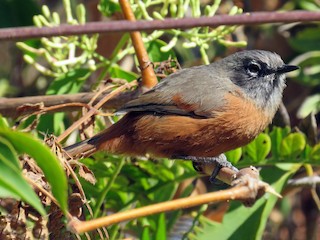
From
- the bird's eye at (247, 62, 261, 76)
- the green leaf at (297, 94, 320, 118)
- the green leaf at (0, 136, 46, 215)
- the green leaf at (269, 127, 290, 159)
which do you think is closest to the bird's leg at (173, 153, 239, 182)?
the green leaf at (269, 127, 290, 159)

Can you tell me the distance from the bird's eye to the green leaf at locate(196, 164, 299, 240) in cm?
61

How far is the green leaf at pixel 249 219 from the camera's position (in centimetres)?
342

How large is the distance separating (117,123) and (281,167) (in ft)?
2.80

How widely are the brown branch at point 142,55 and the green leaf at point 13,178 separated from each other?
174 cm

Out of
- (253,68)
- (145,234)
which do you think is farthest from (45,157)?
(253,68)

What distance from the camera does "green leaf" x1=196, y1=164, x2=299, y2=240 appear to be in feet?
11.2

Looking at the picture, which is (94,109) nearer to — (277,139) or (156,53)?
(156,53)

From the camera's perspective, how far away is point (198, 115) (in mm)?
3785

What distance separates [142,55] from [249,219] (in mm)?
918

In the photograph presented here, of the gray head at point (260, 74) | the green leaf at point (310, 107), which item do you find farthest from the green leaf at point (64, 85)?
the green leaf at point (310, 107)

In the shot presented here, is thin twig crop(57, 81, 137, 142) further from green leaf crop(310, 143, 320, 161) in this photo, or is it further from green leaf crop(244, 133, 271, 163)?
green leaf crop(310, 143, 320, 161)

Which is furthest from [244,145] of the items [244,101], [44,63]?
[44,63]

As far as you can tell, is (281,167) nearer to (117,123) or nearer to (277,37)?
(117,123)

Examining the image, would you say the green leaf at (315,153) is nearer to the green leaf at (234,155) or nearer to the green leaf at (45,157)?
the green leaf at (234,155)
